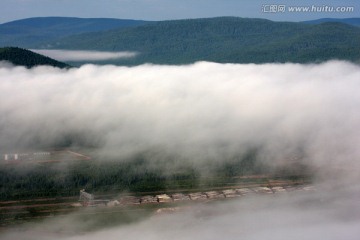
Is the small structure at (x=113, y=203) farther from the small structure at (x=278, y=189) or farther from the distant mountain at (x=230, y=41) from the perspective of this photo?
the distant mountain at (x=230, y=41)

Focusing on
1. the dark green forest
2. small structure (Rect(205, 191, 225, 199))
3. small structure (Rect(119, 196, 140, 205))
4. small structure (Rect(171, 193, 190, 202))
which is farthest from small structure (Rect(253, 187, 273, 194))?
small structure (Rect(119, 196, 140, 205))

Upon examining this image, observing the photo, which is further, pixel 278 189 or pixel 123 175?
pixel 123 175

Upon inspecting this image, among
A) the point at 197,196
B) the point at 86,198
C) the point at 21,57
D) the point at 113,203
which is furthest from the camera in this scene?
the point at 21,57

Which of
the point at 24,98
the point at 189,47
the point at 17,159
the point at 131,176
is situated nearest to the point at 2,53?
the point at 24,98

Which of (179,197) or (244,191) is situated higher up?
(244,191)

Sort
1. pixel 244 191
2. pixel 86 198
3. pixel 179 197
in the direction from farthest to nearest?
pixel 244 191 < pixel 86 198 < pixel 179 197

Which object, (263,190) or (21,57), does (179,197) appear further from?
(21,57)

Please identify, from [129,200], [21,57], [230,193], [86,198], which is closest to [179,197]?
[129,200]

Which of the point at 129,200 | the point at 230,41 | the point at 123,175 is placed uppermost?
the point at 230,41
